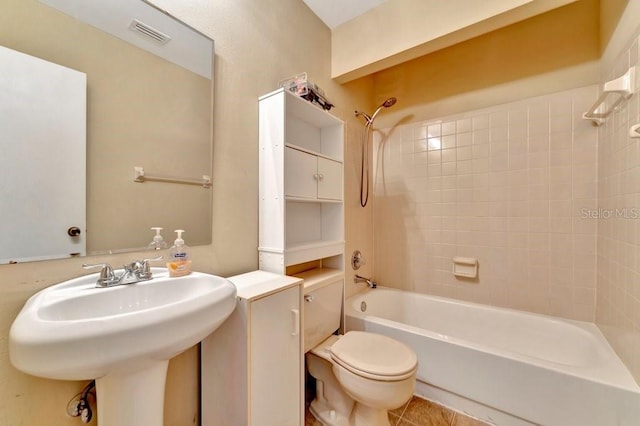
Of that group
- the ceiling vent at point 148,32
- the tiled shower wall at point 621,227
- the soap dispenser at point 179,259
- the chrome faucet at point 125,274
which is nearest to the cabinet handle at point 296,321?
the soap dispenser at point 179,259

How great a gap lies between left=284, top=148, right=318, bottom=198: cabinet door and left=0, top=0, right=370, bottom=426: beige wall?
176 mm

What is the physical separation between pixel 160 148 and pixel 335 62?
4.75ft

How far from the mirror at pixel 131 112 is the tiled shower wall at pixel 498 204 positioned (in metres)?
1.69

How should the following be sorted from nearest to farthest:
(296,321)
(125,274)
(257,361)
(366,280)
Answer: (125,274) → (257,361) → (296,321) → (366,280)

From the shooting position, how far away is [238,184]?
1.24 meters

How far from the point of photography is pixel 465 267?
1.94 meters

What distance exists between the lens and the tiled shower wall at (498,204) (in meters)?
1.60

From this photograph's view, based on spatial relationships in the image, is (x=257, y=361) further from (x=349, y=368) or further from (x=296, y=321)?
(x=349, y=368)

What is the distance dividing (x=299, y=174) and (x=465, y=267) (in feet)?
5.01

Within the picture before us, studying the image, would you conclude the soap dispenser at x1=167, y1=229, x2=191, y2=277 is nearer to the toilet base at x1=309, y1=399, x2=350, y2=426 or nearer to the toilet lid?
the toilet lid

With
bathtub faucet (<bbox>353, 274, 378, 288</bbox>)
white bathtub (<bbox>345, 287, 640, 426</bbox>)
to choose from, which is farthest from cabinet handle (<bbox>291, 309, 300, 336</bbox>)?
bathtub faucet (<bbox>353, 274, 378, 288</bbox>)

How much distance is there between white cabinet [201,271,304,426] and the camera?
0.90 m

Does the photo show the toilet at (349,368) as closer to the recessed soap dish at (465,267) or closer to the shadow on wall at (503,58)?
the recessed soap dish at (465,267)

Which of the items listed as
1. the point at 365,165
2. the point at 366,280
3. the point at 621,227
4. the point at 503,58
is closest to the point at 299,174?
the point at 365,165
